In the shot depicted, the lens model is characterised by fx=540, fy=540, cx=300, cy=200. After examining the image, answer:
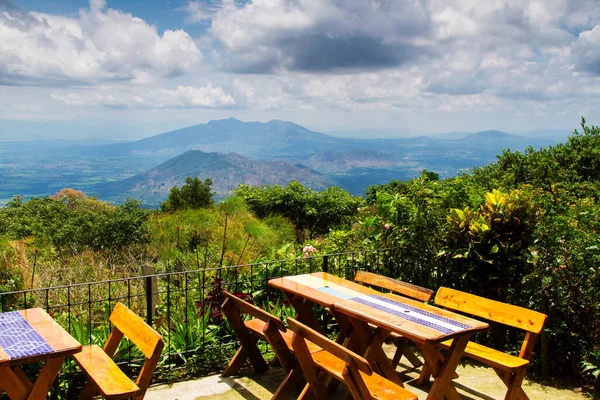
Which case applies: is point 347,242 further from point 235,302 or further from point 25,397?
point 25,397

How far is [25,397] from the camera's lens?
309 cm

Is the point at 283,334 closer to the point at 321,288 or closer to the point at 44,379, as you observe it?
the point at 321,288

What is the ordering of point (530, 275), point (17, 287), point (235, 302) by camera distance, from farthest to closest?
point (17, 287)
point (530, 275)
point (235, 302)

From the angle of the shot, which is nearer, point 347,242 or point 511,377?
point 511,377

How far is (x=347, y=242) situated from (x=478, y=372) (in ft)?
8.93

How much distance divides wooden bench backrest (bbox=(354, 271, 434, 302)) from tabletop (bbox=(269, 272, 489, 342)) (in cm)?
20

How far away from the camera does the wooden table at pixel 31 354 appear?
2971 mm

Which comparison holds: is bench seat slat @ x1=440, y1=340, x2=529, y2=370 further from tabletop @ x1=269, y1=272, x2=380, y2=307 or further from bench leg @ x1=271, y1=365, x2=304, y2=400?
bench leg @ x1=271, y1=365, x2=304, y2=400

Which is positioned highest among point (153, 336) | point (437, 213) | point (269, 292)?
point (437, 213)

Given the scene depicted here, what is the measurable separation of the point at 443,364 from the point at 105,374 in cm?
221

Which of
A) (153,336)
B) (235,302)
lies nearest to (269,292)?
(235,302)

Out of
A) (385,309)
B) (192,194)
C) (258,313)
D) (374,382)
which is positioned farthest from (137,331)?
(192,194)

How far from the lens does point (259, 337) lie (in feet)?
14.7

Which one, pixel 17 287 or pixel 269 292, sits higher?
pixel 269 292
